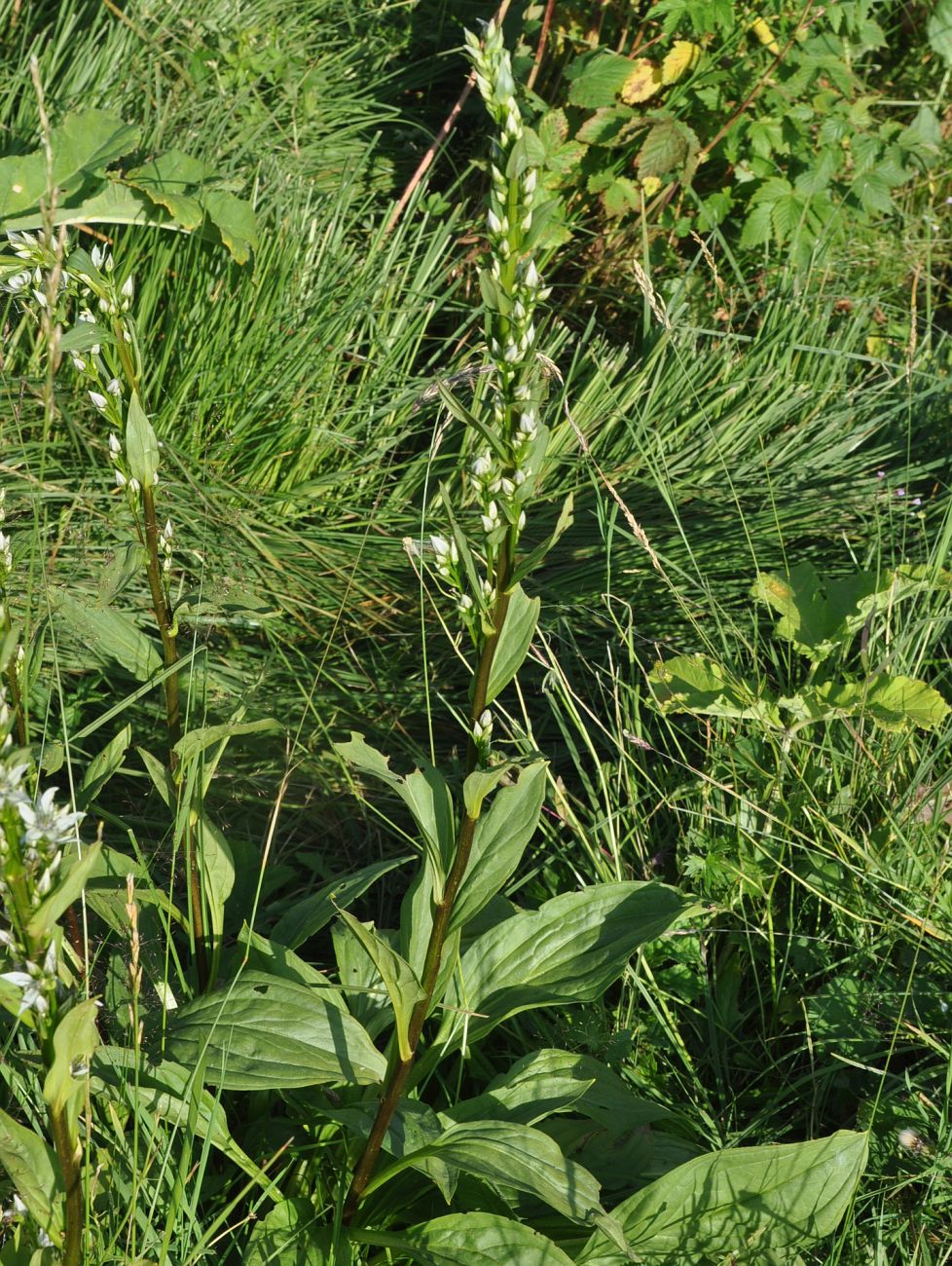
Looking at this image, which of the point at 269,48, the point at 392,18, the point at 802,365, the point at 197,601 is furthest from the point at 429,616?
the point at 392,18

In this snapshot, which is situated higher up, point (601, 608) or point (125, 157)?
point (125, 157)

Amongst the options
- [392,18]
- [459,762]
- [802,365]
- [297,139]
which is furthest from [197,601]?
[392,18]

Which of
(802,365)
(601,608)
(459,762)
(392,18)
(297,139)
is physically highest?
(392,18)

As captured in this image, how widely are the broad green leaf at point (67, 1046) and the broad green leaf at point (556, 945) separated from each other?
2.24 ft

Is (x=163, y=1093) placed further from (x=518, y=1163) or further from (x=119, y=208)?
(x=119, y=208)

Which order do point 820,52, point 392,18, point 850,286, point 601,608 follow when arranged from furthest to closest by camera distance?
point 392,18, point 850,286, point 820,52, point 601,608

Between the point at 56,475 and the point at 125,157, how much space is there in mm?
966

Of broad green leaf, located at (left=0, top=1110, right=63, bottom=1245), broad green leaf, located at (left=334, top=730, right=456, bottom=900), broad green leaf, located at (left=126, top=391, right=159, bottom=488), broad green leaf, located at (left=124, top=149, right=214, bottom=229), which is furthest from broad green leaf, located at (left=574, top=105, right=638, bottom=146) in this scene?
broad green leaf, located at (left=0, top=1110, right=63, bottom=1245)

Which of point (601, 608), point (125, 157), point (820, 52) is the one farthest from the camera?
point (820, 52)

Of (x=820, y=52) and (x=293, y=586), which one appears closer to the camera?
(x=293, y=586)

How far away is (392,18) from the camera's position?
13.7 ft

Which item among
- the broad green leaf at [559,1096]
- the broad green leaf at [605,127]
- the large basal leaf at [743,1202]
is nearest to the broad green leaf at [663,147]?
the broad green leaf at [605,127]

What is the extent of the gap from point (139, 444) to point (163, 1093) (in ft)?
2.60

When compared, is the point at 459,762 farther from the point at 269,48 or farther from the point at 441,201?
the point at 269,48
